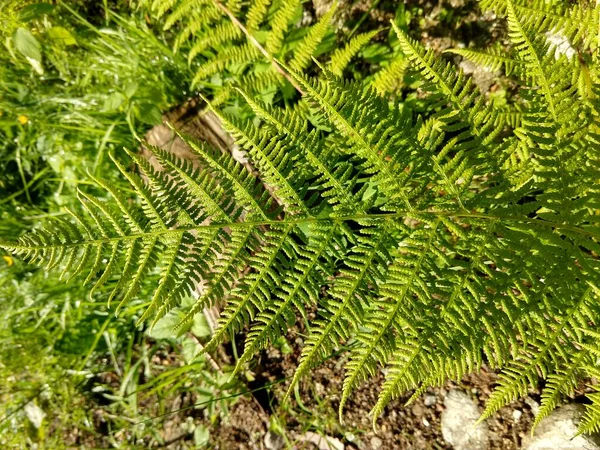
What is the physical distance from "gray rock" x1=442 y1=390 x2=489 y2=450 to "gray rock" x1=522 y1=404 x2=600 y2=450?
23 centimetres

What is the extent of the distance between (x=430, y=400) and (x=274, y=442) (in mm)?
1127

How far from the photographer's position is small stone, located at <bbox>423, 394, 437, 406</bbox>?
2695 millimetres

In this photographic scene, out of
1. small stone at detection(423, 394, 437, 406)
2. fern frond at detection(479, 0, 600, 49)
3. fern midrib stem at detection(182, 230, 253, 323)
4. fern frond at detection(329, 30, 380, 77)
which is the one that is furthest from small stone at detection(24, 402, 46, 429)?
fern frond at detection(479, 0, 600, 49)

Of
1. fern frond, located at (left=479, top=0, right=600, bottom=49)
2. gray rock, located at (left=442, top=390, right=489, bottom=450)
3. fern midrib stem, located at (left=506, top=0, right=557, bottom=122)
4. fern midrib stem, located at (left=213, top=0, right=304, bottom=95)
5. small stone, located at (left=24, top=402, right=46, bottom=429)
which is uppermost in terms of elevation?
fern frond, located at (left=479, top=0, right=600, bottom=49)

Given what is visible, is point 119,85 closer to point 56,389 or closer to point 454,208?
point 56,389

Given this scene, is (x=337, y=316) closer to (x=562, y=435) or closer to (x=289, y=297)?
(x=289, y=297)

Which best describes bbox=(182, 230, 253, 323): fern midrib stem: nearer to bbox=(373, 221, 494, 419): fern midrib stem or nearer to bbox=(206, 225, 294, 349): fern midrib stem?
bbox=(206, 225, 294, 349): fern midrib stem

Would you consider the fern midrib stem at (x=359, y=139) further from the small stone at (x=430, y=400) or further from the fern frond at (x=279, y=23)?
the small stone at (x=430, y=400)

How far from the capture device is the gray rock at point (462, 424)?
8.24 ft

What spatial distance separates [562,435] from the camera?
2.28 m

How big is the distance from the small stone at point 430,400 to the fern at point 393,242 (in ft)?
3.40

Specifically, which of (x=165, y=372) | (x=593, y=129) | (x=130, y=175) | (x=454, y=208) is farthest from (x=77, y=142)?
(x=593, y=129)

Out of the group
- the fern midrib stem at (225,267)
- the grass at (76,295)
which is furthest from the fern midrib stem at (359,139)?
the grass at (76,295)

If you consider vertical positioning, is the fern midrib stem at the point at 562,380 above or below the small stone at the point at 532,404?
above
